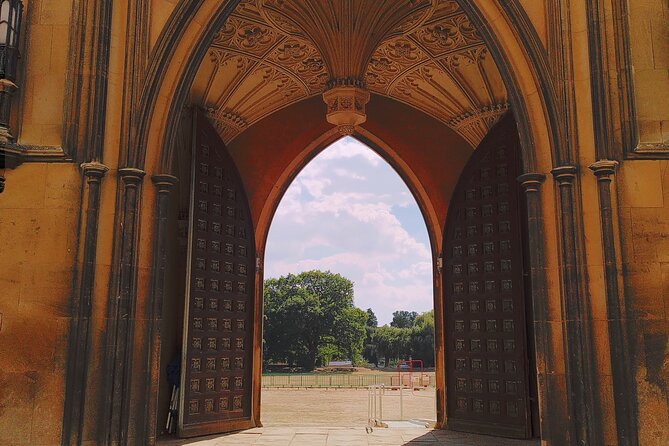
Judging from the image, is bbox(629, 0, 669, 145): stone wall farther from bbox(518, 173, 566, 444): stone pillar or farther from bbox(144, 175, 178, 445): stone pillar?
bbox(144, 175, 178, 445): stone pillar

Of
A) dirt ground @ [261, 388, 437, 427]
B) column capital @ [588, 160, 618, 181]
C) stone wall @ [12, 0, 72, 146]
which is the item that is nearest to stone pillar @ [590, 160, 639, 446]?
column capital @ [588, 160, 618, 181]

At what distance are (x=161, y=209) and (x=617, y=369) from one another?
215 inches

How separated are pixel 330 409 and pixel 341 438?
7930mm

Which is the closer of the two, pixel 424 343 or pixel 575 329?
pixel 575 329

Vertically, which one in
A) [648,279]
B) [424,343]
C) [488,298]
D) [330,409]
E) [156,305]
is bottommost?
[330,409]

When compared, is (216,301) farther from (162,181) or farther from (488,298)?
(488,298)

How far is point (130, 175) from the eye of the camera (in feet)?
23.6

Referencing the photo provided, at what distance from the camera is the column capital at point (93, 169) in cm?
703

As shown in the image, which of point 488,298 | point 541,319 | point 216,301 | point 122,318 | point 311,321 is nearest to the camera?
point 122,318

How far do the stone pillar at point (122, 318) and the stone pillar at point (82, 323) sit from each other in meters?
0.22

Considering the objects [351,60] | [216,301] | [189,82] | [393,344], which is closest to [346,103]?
[351,60]

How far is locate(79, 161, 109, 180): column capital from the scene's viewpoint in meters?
7.03

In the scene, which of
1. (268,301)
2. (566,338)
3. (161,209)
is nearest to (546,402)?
(566,338)

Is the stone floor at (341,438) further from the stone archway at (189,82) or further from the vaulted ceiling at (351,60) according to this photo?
the vaulted ceiling at (351,60)
